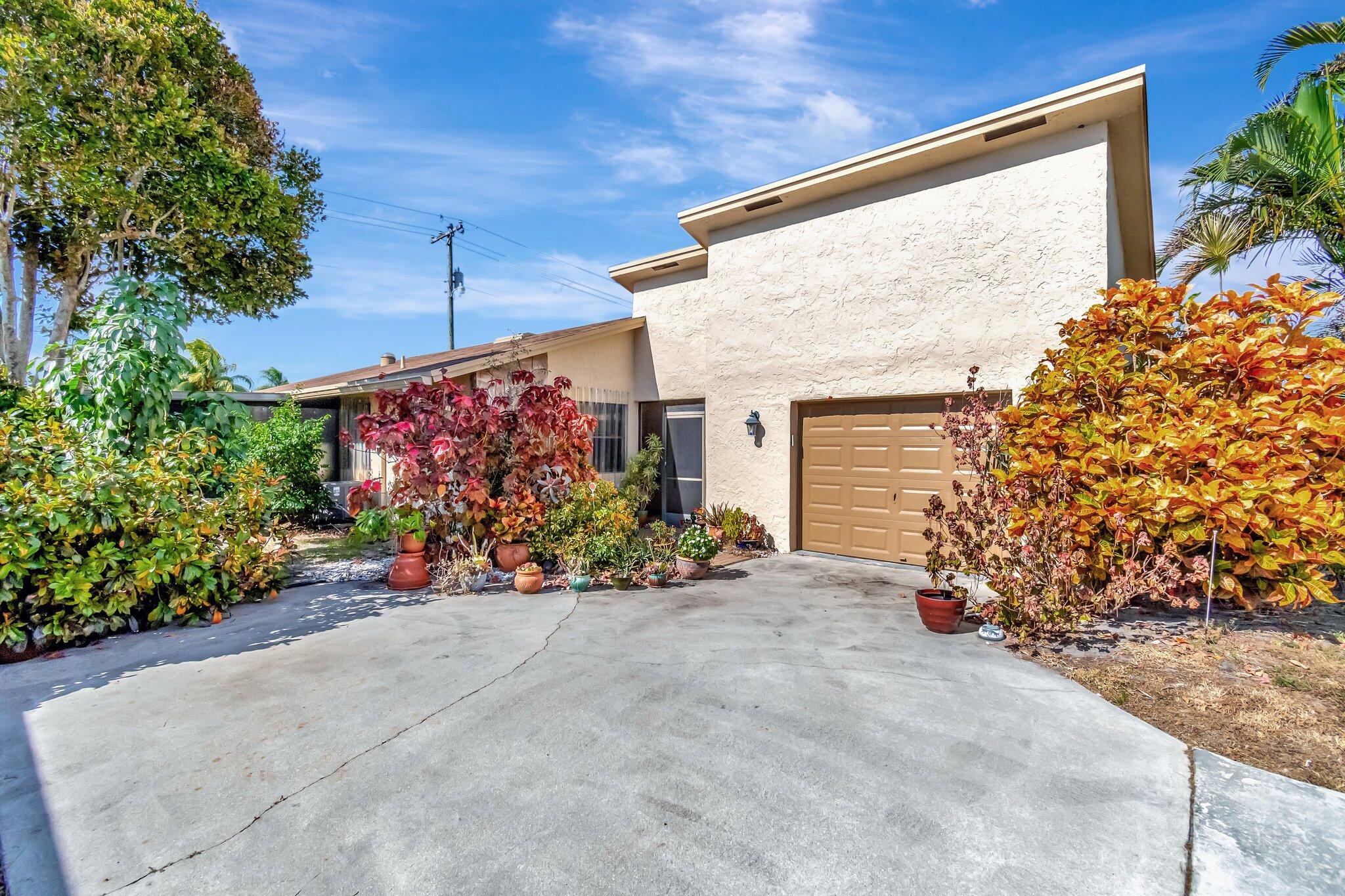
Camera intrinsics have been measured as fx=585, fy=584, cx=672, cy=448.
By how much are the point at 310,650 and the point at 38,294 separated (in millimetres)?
12355

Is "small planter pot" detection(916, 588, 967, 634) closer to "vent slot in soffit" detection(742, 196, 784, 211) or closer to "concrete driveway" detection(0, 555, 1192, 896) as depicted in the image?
"concrete driveway" detection(0, 555, 1192, 896)

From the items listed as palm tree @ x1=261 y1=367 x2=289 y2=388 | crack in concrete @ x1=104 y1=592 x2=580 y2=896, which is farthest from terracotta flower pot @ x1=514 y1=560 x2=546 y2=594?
palm tree @ x1=261 y1=367 x2=289 y2=388

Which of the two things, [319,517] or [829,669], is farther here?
[319,517]

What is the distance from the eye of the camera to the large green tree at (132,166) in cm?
893

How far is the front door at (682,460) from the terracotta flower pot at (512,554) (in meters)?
3.80

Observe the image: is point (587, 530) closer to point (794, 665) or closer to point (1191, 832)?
point (794, 665)

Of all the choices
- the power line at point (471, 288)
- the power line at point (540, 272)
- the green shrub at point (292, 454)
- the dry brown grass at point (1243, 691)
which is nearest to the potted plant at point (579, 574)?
the dry brown grass at point (1243, 691)

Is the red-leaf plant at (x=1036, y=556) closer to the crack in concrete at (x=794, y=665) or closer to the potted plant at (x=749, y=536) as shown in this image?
the crack in concrete at (x=794, y=665)

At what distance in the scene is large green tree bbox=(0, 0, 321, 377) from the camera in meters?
8.93

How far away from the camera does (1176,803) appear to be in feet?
9.23

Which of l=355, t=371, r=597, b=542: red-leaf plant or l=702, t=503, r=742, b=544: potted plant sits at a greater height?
l=355, t=371, r=597, b=542: red-leaf plant

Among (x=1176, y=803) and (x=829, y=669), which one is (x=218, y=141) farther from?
(x=1176, y=803)

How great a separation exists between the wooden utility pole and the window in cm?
1346

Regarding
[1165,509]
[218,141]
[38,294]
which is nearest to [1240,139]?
[1165,509]
